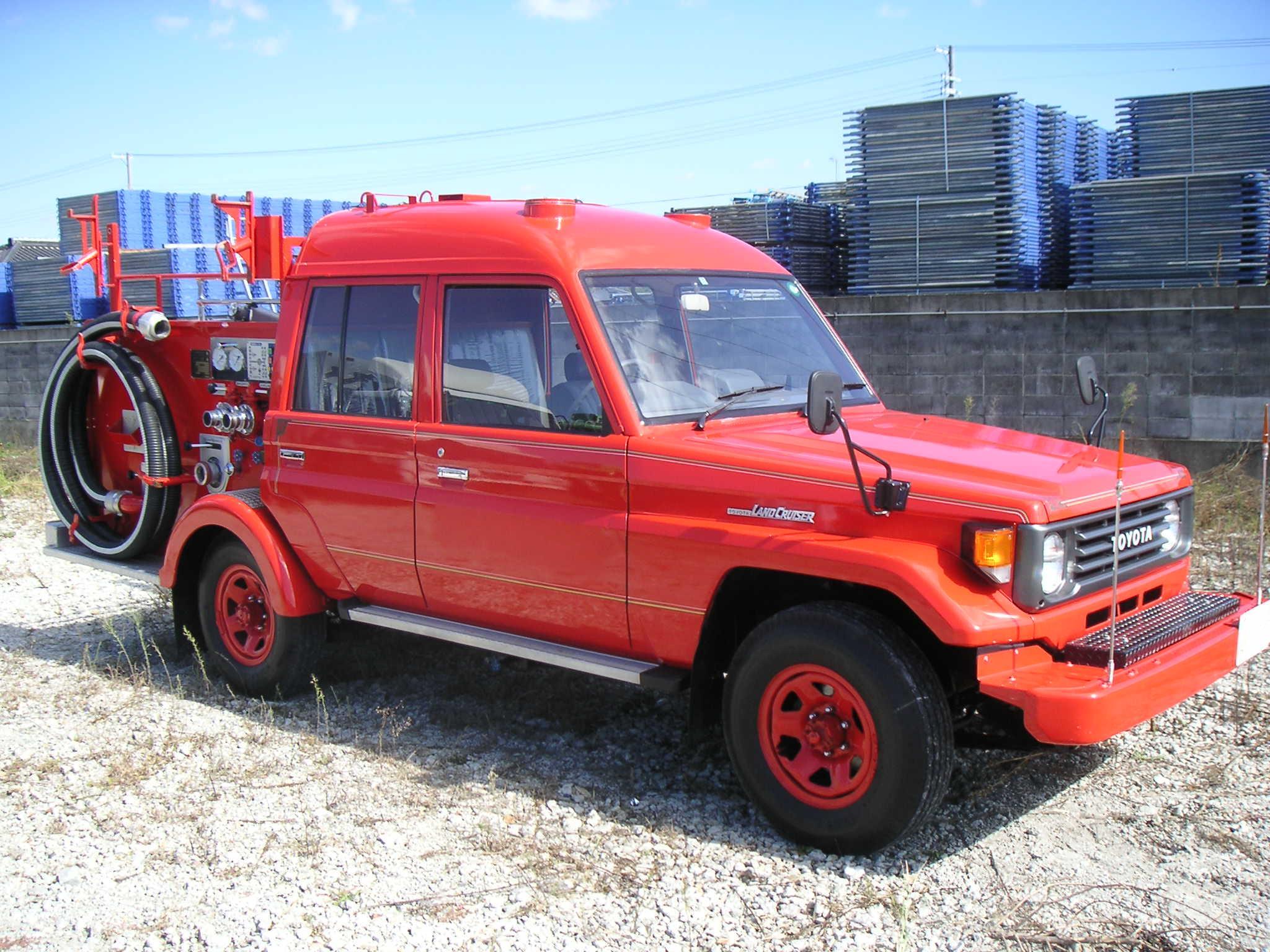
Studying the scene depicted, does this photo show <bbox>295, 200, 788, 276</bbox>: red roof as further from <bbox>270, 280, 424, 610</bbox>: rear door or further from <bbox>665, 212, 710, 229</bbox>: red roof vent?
<bbox>270, 280, 424, 610</bbox>: rear door

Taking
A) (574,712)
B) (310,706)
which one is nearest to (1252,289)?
(574,712)

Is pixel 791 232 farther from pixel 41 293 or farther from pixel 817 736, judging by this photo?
pixel 41 293

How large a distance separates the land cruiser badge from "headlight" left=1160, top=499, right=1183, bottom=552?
1.49 metres

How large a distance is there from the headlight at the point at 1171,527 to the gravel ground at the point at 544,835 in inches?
36.3

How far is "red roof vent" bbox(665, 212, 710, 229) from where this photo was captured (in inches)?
222

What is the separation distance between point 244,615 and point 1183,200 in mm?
9475

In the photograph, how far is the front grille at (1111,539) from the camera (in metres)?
4.07

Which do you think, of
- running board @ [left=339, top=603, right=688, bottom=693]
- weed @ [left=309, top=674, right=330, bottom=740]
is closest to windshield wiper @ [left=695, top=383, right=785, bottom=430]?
running board @ [left=339, top=603, right=688, bottom=693]

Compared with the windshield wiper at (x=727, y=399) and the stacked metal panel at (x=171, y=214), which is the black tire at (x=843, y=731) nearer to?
the windshield wiper at (x=727, y=399)

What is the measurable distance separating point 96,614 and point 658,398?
5.05 metres

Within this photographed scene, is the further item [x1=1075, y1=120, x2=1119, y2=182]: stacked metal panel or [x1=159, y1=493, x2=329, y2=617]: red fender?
[x1=1075, y1=120, x2=1119, y2=182]: stacked metal panel

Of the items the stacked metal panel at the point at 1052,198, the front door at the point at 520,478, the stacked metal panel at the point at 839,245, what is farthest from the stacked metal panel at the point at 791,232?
the front door at the point at 520,478

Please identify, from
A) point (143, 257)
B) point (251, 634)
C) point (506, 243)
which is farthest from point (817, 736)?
point (143, 257)

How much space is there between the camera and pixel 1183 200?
11359 millimetres
